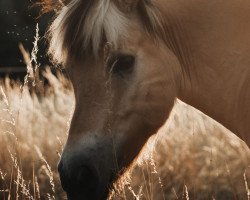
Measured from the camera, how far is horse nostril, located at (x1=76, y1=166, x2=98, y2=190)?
98.4 inches

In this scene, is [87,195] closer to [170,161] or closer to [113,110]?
[113,110]

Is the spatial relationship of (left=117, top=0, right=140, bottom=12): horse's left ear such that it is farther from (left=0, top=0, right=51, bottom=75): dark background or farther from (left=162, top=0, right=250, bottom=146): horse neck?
(left=0, top=0, right=51, bottom=75): dark background

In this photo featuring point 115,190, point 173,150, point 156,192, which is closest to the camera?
point 115,190

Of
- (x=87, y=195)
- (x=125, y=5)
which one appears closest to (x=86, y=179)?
(x=87, y=195)

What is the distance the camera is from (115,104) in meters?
2.66

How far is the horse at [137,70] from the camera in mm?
2594

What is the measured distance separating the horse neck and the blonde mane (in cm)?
12

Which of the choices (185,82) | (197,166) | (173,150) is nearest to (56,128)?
(173,150)

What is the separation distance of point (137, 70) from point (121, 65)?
0.08 meters

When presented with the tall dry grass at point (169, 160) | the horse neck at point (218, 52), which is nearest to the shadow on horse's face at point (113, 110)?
the horse neck at point (218, 52)

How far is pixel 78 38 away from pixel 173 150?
2730 mm

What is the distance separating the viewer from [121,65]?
2658 mm

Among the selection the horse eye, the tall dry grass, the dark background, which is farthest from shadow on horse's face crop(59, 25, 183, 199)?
the dark background

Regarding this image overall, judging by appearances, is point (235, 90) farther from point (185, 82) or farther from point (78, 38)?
point (78, 38)
